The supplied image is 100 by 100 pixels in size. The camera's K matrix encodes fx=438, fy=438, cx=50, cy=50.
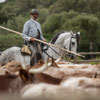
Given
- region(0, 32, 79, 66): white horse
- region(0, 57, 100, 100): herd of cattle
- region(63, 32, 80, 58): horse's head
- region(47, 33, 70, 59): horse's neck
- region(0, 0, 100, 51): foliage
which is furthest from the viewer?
region(0, 0, 100, 51): foliage

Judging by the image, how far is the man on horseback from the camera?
11.7 m

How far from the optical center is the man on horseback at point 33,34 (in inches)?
462

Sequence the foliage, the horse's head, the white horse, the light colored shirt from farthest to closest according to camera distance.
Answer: the foliage < the horse's head < the white horse < the light colored shirt

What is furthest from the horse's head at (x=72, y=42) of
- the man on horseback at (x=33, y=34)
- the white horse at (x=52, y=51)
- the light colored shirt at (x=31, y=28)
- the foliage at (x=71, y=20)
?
the foliage at (x=71, y=20)

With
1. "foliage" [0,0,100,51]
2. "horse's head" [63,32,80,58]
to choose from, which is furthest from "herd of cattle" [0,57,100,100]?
"foliage" [0,0,100,51]

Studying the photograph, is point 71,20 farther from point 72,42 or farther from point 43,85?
point 43,85

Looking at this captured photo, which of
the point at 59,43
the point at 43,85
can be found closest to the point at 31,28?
the point at 59,43

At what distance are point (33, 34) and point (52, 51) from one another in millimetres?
1016

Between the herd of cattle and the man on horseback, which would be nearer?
the herd of cattle

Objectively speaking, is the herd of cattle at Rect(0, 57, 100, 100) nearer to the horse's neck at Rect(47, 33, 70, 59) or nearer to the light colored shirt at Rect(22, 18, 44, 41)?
the light colored shirt at Rect(22, 18, 44, 41)

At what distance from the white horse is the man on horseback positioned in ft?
0.77

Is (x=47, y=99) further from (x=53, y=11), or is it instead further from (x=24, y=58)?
(x=53, y=11)

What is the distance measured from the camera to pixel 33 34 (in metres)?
11.8

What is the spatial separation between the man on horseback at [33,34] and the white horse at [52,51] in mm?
235
